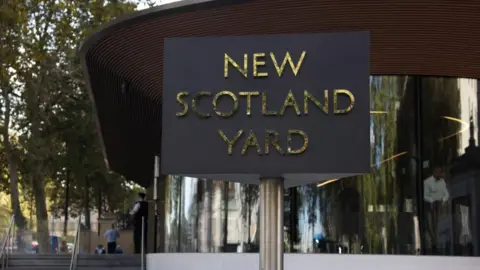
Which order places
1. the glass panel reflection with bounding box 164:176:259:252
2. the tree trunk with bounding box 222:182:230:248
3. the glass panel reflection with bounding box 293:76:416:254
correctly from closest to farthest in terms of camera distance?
the glass panel reflection with bounding box 293:76:416:254 < the glass panel reflection with bounding box 164:176:259:252 < the tree trunk with bounding box 222:182:230:248

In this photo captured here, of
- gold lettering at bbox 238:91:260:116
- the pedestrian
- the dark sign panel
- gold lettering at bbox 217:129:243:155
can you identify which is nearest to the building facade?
the dark sign panel

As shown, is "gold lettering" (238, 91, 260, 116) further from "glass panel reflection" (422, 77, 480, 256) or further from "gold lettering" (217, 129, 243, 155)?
"glass panel reflection" (422, 77, 480, 256)

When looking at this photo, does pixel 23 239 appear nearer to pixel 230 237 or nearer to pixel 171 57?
pixel 230 237

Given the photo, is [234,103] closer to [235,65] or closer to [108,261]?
[235,65]

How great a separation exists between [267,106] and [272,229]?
1.41 meters

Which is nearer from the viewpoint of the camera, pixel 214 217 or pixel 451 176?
pixel 451 176

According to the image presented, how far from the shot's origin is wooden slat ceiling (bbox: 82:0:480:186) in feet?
36.5

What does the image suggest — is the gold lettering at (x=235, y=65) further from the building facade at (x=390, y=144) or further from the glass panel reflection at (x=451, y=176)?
the glass panel reflection at (x=451, y=176)

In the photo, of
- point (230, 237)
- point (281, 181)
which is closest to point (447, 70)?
point (230, 237)

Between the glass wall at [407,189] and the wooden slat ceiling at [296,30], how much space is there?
62cm

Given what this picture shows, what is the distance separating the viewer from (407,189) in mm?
14031

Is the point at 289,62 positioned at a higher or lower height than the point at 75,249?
higher

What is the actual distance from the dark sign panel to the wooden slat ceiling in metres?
3.24

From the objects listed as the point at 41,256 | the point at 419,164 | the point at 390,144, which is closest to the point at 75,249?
the point at 41,256
